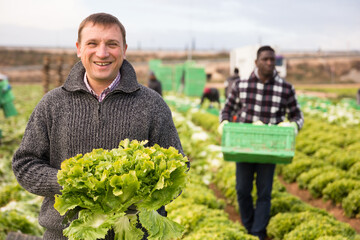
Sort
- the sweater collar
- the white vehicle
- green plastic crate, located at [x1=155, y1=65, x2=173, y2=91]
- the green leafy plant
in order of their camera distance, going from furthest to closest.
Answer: green plastic crate, located at [x1=155, y1=65, x2=173, y2=91] < the white vehicle < the sweater collar < the green leafy plant

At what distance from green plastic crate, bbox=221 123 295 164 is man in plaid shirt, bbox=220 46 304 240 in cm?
21

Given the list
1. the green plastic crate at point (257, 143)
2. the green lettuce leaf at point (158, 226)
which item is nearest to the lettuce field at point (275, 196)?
the green lettuce leaf at point (158, 226)

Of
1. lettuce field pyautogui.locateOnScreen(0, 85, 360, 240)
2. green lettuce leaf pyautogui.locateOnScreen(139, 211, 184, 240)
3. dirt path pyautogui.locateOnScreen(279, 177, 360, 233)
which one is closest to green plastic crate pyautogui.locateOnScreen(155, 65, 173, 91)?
lettuce field pyautogui.locateOnScreen(0, 85, 360, 240)

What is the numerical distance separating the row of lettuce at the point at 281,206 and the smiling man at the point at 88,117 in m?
2.63

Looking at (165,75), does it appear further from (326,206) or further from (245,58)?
(326,206)

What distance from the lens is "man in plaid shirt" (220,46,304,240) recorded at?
4.09 m

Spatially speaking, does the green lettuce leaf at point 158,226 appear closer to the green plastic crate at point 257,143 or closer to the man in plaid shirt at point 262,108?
the green plastic crate at point 257,143

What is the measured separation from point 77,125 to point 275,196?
14.1 feet

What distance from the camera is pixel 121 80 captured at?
7.30ft

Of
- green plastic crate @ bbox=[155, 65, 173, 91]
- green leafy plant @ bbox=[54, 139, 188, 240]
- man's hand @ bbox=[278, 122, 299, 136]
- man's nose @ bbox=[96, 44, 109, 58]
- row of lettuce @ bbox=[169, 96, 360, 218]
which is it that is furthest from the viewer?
green plastic crate @ bbox=[155, 65, 173, 91]

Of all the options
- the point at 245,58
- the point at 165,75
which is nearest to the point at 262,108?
the point at 245,58

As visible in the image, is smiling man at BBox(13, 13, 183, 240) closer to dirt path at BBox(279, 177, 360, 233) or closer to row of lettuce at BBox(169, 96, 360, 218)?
dirt path at BBox(279, 177, 360, 233)

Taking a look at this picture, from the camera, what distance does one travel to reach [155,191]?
175 centimetres

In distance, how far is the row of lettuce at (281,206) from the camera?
4.13 meters
